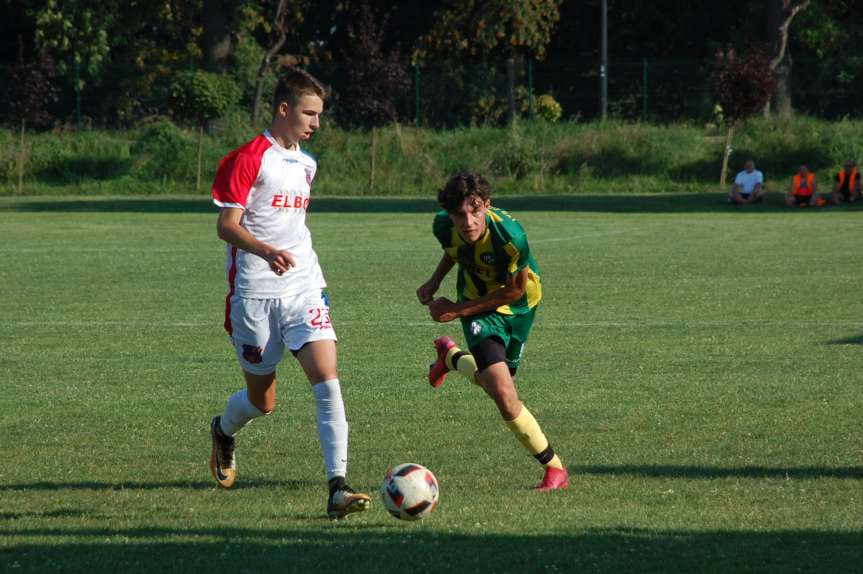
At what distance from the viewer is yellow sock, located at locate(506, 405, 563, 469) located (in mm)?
6949

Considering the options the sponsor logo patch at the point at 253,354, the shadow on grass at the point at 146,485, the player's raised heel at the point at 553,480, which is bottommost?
the shadow on grass at the point at 146,485

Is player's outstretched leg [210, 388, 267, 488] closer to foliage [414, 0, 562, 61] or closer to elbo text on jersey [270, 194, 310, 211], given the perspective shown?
elbo text on jersey [270, 194, 310, 211]

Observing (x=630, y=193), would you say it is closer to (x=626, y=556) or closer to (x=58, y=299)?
(x=58, y=299)

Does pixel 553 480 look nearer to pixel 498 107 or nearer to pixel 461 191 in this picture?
pixel 461 191

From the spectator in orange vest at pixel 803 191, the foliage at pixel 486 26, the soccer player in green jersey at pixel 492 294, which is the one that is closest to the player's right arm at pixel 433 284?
the soccer player in green jersey at pixel 492 294

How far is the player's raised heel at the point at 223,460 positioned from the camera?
6.97 m

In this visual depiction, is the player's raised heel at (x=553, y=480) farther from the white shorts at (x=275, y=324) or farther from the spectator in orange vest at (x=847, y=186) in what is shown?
the spectator in orange vest at (x=847, y=186)

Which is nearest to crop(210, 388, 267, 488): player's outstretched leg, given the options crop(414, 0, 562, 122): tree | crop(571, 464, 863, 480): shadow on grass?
crop(571, 464, 863, 480): shadow on grass

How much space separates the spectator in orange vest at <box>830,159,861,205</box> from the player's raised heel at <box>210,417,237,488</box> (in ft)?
93.0

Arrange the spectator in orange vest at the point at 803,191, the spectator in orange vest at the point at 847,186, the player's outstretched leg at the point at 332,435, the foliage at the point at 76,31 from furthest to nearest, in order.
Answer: the foliage at the point at 76,31 → the spectator in orange vest at the point at 847,186 → the spectator in orange vest at the point at 803,191 → the player's outstretched leg at the point at 332,435

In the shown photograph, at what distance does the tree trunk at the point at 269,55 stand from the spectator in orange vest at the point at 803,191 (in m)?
20.6

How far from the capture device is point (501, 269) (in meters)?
7.09

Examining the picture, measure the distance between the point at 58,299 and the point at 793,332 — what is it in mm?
7948

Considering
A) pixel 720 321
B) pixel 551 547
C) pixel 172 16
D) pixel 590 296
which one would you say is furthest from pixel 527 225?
pixel 172 16
